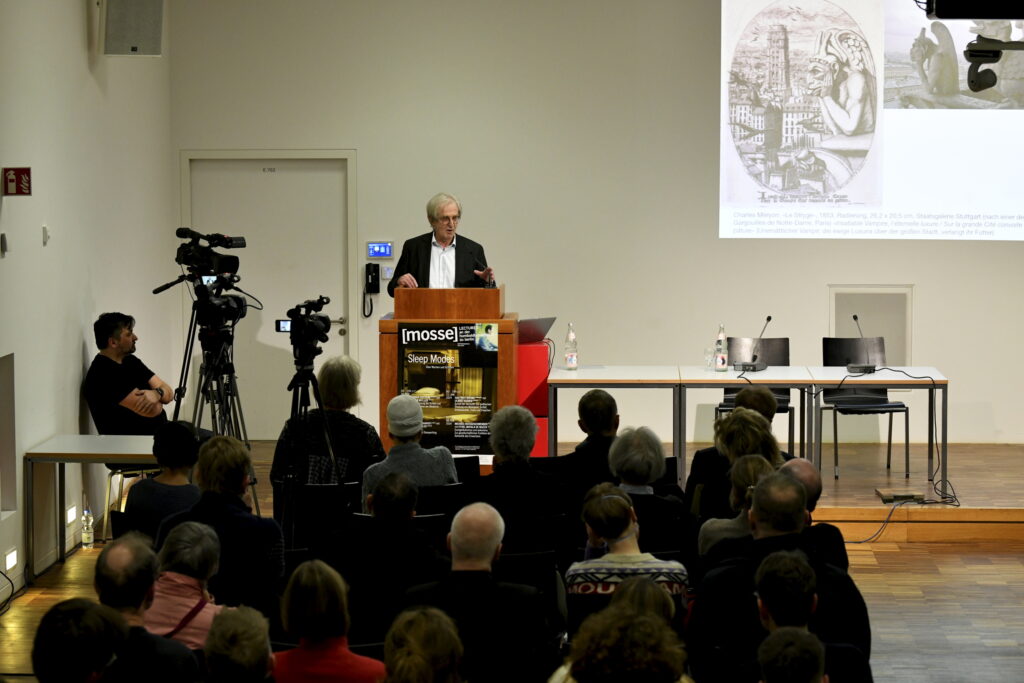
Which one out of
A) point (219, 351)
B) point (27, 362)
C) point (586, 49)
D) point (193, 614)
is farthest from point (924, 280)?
point (193, 614)

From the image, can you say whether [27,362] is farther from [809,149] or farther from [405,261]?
[809,149]

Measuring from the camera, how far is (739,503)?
12.5 ft

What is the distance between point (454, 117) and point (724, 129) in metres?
1.99

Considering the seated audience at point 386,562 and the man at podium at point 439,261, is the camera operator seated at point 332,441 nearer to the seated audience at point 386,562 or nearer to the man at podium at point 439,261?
the seated audience at point 386,562

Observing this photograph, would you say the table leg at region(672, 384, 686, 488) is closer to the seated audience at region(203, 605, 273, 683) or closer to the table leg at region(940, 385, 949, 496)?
the table leg at region(940, 385, 949, 496)

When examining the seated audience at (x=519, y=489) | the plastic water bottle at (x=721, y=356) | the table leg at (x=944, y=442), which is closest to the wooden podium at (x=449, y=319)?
the seated audience at (x=519, y=489)

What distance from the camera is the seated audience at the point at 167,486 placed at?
4277mm

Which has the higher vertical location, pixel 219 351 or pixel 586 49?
pixel 586 49

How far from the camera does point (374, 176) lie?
8.93m

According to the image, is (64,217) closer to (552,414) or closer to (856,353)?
(552,414)

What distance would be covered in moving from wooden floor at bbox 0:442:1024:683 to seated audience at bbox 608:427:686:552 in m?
1.21

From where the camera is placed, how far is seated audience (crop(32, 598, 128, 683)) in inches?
97.0

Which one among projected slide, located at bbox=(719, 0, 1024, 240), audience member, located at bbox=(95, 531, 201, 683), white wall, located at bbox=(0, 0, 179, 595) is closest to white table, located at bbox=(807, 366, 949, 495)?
projected slide, located at bbox=(719, 0, 1024, 240)

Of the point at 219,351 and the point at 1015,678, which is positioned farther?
the point at 219,351
